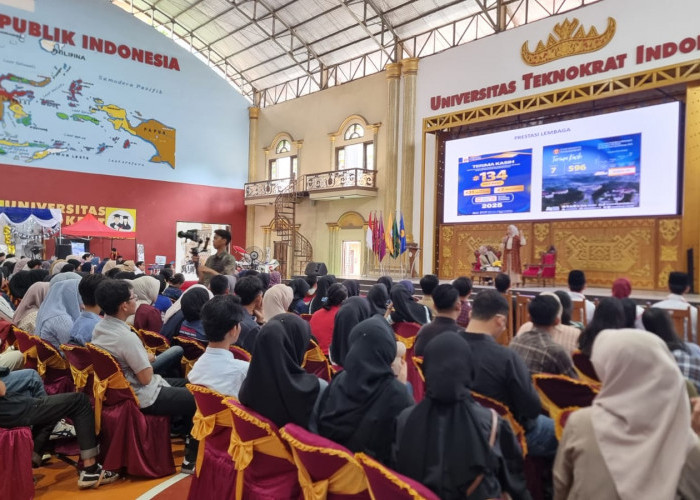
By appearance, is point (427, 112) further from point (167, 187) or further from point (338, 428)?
point (338, 428)

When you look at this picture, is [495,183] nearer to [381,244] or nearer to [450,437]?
[381,244]

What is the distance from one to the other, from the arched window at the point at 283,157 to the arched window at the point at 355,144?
1795 millimetres

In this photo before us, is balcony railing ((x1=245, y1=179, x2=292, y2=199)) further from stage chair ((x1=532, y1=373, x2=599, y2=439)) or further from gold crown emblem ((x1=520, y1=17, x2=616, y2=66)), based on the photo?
stage chair ((x1=532, y1=373, x2=599, y2=439))

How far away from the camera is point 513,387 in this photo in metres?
2.12

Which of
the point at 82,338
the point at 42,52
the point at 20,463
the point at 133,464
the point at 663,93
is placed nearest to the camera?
the point at 20,463

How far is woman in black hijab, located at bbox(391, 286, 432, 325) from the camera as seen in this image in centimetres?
425

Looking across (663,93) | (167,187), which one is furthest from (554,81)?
(167,187)

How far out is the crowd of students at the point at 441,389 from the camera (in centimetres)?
131

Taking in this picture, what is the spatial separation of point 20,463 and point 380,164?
12221 millimetres

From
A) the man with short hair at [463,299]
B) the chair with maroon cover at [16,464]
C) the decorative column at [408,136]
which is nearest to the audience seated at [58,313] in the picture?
the chair with maroon cover at [16,464]

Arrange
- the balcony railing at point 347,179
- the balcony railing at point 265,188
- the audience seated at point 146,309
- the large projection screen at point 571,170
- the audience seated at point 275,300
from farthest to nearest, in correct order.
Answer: the balcony railing at point 265,188
the balcony railing at point 347,179
the large projection screen at point 571,170
the audience seated at point 275,300
the audience seated at point 146,309

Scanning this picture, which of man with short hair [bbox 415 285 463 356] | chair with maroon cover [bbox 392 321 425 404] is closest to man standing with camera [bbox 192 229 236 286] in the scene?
chair with maroon cover [bbox 392 321 425 404]

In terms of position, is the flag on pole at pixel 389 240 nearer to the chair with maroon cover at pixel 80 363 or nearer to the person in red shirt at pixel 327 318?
the person in red shirt at pixel 327 318

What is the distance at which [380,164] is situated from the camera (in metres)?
13.9
